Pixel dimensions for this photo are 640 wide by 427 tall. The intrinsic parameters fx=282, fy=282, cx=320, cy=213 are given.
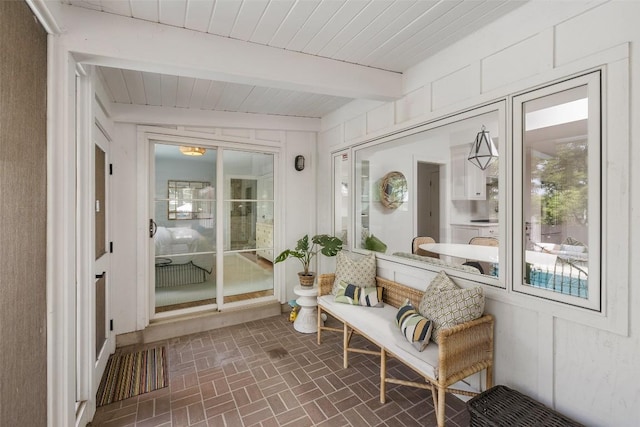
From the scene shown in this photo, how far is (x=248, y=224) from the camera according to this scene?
12.7ft

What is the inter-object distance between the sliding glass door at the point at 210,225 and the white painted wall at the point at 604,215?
2636 mm

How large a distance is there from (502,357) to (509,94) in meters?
1.72

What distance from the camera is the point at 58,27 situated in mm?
1473

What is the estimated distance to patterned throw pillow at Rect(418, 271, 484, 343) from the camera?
1.85 meters

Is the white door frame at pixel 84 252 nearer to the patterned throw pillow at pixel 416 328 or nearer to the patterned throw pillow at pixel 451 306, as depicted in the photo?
the patterned throw pillow at pixel 416 328

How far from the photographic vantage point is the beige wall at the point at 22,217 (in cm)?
103

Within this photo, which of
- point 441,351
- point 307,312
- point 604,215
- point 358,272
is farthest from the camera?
point 307,312

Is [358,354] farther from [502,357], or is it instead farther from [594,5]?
[594,5]

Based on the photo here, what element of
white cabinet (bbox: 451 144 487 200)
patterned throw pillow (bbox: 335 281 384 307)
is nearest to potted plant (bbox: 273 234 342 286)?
patterned throw pillow (bbox: 335 281 384 307)

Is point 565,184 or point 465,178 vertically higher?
point 465,178

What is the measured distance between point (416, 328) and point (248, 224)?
8.56 feet

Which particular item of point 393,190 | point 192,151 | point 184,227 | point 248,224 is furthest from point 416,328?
point 192,151

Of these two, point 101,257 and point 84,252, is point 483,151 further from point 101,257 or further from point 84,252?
point 101,257

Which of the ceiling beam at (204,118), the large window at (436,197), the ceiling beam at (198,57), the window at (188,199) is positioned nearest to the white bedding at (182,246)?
the window at (188,199)
